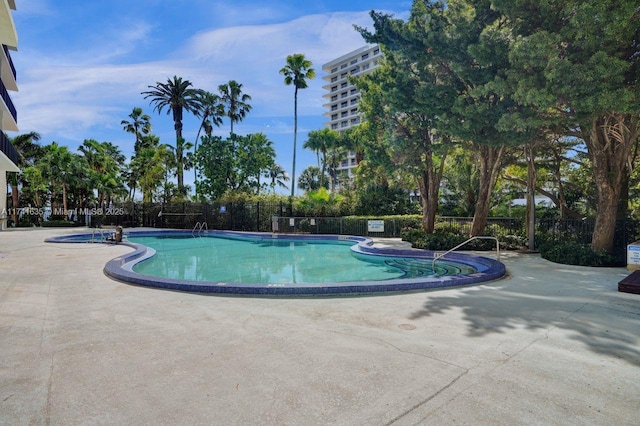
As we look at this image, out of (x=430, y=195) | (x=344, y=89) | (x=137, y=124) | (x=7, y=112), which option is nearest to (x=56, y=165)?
(x=7, y=112)

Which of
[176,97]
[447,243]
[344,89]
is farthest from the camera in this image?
[344,89]

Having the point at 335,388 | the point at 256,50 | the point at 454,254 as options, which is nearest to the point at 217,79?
the point at 256,50

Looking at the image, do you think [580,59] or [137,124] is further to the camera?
[137,124]

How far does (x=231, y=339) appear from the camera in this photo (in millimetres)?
3943

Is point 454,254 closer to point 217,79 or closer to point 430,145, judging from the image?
point 430,145

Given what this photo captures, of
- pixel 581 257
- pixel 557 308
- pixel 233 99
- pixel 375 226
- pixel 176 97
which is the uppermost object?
pixel 176 97

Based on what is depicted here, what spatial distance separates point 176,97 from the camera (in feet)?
118

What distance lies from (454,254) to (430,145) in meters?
5.44

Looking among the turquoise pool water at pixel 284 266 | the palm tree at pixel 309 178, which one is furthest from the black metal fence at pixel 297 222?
the palm tree at pixel 309 178

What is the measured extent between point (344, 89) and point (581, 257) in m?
85.4

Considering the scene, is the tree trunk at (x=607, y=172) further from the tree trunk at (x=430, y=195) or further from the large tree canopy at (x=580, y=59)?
the tree trunk at (x=430, y=195)

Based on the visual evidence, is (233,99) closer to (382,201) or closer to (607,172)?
(382,201)

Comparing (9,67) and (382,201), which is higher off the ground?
(9,67)

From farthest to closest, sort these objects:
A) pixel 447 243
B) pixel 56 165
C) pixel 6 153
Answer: pixel 56 165 < pixel 6 153 < pixel 447 243
